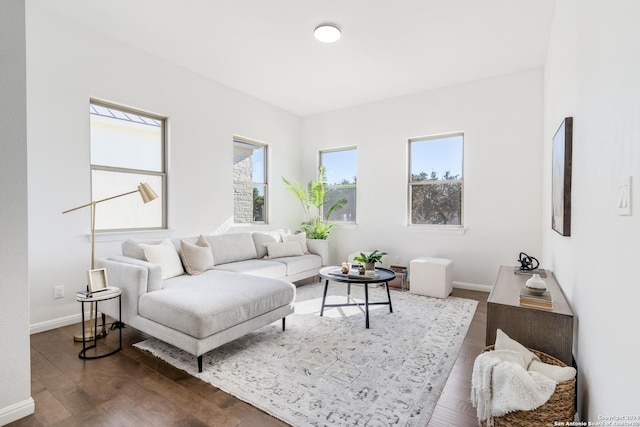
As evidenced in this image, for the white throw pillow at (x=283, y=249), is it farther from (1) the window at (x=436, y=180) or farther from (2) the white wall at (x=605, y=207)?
(2) the white wall at (x=605, y=207)

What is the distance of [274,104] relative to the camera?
5.54 metres

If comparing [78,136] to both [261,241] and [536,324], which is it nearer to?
[261,241]

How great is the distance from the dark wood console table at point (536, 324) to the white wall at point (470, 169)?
2.50m

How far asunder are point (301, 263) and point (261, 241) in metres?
0.71

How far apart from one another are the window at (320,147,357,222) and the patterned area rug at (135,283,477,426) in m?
2.58

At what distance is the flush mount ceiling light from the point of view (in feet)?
10.3

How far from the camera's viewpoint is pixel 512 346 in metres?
1.67

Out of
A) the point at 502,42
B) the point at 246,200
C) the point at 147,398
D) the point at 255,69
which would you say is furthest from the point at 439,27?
the point at 147,398

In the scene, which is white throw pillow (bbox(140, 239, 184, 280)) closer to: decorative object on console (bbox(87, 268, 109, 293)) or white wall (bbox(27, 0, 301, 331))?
decorative object on console (bbox(87, 268, 109, 293))

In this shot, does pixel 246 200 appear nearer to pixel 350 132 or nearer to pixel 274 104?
pixel 274 104

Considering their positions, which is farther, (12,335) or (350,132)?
(350,132)

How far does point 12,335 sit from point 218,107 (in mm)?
3690

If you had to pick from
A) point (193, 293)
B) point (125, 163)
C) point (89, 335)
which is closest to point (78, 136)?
point (125, 163)

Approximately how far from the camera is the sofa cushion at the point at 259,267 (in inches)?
146
